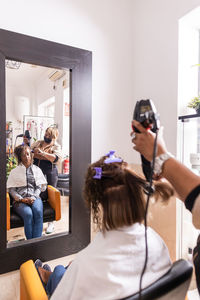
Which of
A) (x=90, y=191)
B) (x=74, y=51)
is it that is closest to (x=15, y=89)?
(x=74, y=51)

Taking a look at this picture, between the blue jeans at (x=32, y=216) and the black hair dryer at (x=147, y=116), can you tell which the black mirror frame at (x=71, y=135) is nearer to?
the blue jeans at (x=32, y=216)

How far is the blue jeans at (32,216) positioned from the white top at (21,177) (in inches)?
6.0

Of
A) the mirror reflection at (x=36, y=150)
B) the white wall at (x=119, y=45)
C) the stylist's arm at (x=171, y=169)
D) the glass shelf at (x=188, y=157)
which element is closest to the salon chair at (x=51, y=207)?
the mirror reflection at (x=36, y=150)

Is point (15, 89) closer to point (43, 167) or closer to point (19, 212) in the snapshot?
point (43, 167)

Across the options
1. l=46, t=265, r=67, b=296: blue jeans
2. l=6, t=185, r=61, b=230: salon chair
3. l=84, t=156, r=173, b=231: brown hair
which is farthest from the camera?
l=6, t=185, r=61, b=230: salon chair

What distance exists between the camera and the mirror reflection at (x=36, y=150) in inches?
64.2

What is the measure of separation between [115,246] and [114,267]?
0.07 metres

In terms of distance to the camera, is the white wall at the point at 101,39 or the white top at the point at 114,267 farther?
the white wall at the point at 101,39

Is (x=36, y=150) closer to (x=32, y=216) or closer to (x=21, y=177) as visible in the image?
(x=21, y=177)

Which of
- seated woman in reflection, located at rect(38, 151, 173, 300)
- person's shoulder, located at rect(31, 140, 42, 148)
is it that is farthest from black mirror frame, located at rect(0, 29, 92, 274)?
seated woman in reflection, located at rect(38, 151, 173, 300)

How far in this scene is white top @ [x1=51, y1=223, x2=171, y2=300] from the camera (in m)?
0.72

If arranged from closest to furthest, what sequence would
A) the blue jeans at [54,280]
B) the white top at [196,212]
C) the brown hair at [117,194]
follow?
the white top at [196,212]
the brown hair at [117,194]
the blue jeans at [54,280]

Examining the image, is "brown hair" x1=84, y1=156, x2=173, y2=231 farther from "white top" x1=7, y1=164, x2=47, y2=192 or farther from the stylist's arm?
"white top" x1=7, y1=164, x2=47, y2=192

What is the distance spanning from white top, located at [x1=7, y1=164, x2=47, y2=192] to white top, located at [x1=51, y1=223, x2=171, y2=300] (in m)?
1.04
